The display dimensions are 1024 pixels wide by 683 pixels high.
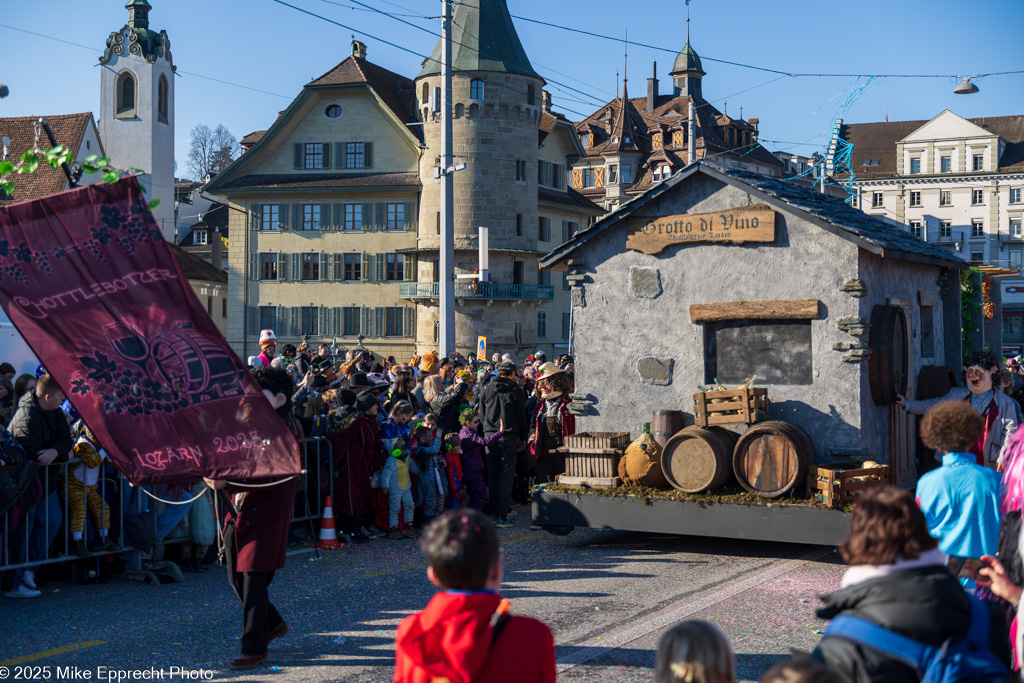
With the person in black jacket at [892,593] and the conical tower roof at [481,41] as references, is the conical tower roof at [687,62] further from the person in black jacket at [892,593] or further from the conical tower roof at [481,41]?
the person in black jacket at [892,593]

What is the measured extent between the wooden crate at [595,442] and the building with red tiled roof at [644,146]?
6366 centimetres

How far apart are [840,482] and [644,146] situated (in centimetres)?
7132

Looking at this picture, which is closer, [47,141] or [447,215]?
[447,215]

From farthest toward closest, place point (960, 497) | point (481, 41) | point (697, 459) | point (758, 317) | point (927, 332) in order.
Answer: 1. point (481, 41)
2. point (927, 332)
3. point (758, 317)
4. point (697, 459)
5. point (960, 497)

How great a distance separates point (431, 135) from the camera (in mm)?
48406

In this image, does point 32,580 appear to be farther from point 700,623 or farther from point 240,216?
point 240,216

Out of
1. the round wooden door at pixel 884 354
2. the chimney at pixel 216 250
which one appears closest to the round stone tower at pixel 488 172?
the chimney at pixel 216 250

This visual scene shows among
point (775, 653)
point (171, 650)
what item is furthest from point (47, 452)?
point (775, 653)

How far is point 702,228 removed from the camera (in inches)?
452

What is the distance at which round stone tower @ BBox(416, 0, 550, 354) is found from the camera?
4719cm

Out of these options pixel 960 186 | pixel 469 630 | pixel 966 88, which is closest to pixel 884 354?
pixel 469 630

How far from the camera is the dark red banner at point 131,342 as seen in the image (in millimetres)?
6406

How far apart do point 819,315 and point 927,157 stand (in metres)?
81.2

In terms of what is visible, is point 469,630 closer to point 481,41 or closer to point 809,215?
point 809,215
